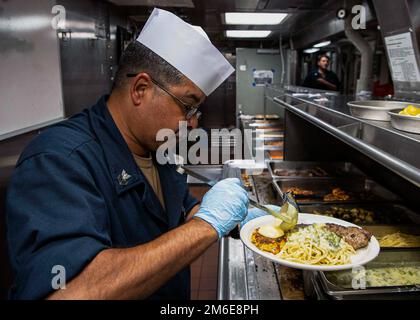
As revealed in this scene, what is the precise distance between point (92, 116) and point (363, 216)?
1721 mm

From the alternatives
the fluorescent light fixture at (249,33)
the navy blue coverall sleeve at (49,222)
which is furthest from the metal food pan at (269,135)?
the navy blue coverall sleeve at (49,222)

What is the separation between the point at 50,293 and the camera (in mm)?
826

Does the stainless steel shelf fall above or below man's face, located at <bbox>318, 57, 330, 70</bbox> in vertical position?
below

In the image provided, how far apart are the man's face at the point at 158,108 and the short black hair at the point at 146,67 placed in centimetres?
3

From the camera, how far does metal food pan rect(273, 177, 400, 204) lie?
244 centimetres

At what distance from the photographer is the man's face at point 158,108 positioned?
1.27 meters

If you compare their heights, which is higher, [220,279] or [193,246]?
[193,246]

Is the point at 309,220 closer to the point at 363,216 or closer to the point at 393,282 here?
the point at 393,282

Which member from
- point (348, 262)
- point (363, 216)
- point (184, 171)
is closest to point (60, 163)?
point (184, 171)

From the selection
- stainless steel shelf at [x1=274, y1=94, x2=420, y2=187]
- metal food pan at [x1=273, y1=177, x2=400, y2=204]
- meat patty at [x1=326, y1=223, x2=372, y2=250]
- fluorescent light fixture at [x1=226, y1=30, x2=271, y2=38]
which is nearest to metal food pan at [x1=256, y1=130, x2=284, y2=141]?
fluorescent light fixture at [x1=226, y1=30, x2=271, y2=38]

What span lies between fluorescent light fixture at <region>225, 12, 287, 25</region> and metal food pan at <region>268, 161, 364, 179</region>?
177cm

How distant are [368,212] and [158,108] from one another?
1.60m

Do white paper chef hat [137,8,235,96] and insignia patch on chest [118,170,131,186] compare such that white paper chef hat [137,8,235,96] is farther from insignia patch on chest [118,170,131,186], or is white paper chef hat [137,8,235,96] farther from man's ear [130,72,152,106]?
insignia patch on chest [118,170,131,186]

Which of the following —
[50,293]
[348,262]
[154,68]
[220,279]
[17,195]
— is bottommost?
[220,279]
